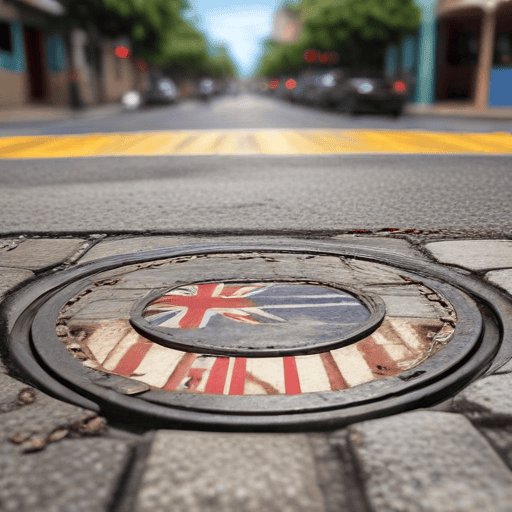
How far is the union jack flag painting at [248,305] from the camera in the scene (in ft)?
6.34

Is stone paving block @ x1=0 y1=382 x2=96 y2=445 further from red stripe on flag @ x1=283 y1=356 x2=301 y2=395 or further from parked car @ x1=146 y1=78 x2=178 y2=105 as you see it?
parked car @ x1=146 y1=78 x2=178 y2=105

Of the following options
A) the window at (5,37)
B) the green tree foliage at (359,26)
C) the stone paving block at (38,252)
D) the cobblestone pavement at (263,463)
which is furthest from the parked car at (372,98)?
the cobblestone pavement at (263,463)

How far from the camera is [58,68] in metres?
28.6

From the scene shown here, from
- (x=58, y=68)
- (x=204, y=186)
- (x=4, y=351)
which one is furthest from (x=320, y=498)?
(x=58, y=68)

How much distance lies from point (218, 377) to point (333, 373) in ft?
0.97

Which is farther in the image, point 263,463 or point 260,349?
point 260,349

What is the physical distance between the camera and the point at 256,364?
166 cm

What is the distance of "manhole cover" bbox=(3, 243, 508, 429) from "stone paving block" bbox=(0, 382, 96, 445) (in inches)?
1.9

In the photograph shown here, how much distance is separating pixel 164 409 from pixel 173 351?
308 millimetres

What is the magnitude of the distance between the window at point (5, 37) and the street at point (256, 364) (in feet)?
74.1

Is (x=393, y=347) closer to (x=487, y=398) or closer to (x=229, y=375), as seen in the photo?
(x=487, y=398)

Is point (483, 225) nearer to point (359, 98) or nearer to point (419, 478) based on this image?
point (419, 478)

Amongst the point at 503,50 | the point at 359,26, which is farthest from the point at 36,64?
the point at 503,50

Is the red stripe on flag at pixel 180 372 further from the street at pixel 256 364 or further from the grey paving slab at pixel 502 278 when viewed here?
the grey paving slab at pixel 502 278
